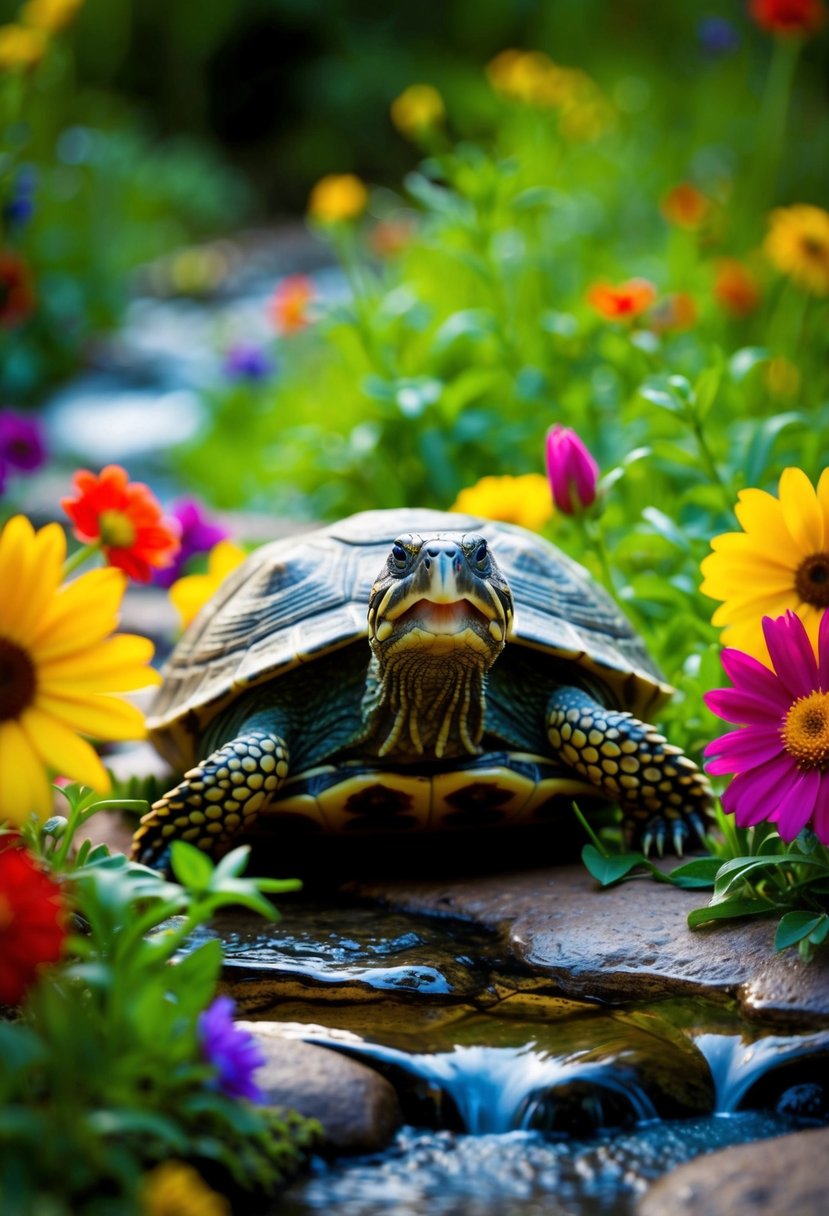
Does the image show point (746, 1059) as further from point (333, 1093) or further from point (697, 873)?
point (333, 1093)

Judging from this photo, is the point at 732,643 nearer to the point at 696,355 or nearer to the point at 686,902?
the point at 686,902

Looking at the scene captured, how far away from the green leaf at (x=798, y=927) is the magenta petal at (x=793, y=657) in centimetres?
33

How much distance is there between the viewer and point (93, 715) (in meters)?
1.74

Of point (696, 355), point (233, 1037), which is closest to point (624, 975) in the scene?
point (233, 1037)

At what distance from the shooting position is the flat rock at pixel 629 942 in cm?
198

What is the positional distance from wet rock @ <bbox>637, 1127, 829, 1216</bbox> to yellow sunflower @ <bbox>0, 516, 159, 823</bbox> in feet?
2.73

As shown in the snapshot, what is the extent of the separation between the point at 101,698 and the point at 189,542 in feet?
6.48

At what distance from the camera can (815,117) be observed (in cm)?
901

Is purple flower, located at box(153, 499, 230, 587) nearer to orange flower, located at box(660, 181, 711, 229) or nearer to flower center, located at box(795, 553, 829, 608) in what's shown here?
flower center, located at box(795, 553, 829, 608)

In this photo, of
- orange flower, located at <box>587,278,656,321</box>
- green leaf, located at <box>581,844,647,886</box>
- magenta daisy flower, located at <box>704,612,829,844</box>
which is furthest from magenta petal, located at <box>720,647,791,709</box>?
orange flower, located at <box>587,278,656,321</box>

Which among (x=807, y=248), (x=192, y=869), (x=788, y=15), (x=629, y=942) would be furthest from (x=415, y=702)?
(x=788, y=15)

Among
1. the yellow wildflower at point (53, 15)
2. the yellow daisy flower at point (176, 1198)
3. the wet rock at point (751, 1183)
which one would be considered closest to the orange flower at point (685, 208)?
the yellow wildflower at point (53, 15)

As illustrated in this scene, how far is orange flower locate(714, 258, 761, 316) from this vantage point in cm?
472

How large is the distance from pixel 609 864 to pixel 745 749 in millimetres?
506
